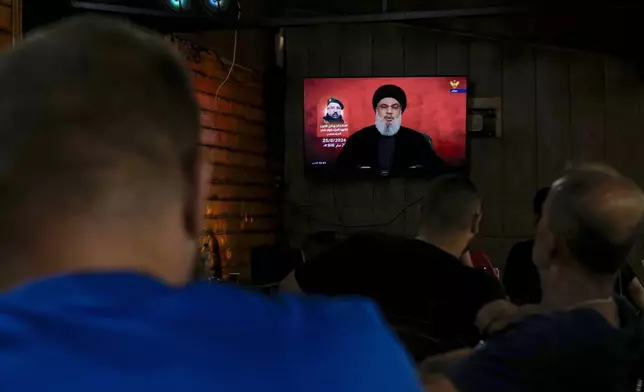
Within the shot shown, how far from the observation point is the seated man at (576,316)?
1266mm

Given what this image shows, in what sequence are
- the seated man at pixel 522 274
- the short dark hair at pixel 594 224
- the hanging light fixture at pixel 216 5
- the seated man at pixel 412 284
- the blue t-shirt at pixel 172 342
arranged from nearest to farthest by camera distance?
the blue t-shirt at pixel 172 342, the short dark hair at pixel 594 224, the seated man at pixel 412 284, the seated man at pixel 522 274, the hanging light fixture at pixel 216 5

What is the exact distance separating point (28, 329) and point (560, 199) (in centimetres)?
115

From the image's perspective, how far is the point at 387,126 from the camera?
16.3ft

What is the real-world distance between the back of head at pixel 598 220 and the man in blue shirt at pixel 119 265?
911 mm

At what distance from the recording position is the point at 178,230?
0.67m

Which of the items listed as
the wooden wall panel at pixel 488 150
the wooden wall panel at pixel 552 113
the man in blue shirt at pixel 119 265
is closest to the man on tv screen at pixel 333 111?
the wooden wall panel at pixel 488 150

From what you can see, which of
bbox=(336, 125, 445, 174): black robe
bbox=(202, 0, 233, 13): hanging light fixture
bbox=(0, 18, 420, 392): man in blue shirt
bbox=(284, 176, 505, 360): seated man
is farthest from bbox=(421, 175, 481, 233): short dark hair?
bbox=(336, 125, 445, 174): black robe

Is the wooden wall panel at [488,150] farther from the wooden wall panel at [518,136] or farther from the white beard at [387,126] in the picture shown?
the white beard at [387,126]

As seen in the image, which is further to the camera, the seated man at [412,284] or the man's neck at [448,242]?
the man's neck at [448,242]

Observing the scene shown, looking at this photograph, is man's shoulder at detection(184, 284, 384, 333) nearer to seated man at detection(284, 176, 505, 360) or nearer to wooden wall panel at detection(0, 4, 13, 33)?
seated man at detection(284, 176, 505, 360)

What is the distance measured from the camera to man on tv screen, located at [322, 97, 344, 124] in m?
4.98

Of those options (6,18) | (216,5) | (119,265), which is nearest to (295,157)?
(216,5)

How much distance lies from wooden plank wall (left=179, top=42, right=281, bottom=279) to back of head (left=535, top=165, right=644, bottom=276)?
2799mm

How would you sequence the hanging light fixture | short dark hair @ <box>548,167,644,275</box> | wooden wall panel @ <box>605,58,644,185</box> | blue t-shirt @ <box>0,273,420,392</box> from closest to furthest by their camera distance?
blue t-shirt @ <box>0,273,420,392</box> < short dark hair @ <box>548,167,644,275</box> < the hanging light fixture < wooden wall panel @ <box>605,58,644,185</box>
